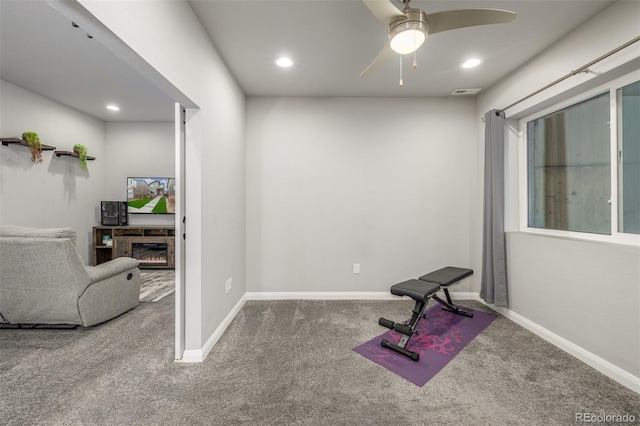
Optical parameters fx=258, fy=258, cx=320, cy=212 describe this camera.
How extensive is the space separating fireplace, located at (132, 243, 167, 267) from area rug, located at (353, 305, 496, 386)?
4021 mm

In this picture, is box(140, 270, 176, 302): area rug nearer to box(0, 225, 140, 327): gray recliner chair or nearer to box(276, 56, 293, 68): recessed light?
box(0, 225, 140, 327): gray recliner chair

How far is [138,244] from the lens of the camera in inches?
180

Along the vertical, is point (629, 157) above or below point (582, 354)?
above

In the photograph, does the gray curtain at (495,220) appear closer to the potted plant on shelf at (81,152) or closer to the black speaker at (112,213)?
the black speaker at (112,213)

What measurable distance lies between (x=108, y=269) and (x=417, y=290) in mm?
3028

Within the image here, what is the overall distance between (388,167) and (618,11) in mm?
2081

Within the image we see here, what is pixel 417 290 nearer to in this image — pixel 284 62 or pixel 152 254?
pixel 284 62

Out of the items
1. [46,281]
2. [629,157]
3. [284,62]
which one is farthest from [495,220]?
[46,281]

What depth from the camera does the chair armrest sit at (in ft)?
8.14

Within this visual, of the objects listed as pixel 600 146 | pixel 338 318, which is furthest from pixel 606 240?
pixel 338 318

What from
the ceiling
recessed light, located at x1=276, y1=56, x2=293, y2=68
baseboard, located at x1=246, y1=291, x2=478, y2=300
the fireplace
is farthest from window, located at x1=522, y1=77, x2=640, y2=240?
the fireplace

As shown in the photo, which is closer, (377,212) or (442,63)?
(442,63)

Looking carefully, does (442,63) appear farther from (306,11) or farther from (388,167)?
(306,11)

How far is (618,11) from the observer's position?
174 centimetres
